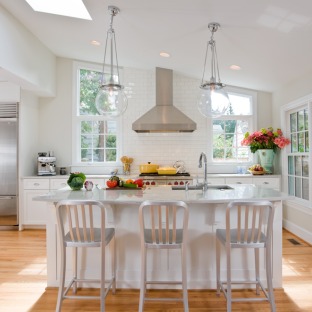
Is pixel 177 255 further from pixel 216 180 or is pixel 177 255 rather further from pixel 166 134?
pixel 166 134

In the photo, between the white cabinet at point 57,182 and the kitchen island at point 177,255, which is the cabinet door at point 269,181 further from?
the white cabinet at point 57,182

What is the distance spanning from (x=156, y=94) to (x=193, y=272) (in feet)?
11.0

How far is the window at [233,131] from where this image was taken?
238 inches

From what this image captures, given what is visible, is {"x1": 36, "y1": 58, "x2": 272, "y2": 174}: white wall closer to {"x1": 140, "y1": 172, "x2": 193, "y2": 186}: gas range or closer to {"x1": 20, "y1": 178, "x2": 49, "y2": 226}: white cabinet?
{"x1": 140, "y1": 172, "x2": 193, "y2": 186}: gas range

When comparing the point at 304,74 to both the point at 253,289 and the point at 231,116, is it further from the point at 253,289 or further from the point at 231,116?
the point at 253,289

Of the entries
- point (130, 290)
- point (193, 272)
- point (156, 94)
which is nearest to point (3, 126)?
point (156, 94)

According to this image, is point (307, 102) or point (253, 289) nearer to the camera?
point (253, 289)

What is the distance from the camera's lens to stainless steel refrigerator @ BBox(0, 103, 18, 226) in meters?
5.18

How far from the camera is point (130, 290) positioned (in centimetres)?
289

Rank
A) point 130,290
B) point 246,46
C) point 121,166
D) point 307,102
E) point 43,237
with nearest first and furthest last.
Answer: point 130,290, point 246,46, point 307,102, point 43,237, point 121,166

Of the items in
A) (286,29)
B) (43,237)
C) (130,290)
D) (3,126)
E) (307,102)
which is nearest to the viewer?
(130,290)

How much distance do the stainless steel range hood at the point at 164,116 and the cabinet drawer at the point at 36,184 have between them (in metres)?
1.89

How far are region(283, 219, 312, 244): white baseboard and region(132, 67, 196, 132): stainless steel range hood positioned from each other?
2.31 metres

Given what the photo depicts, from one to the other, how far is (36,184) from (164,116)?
8.44 feet
